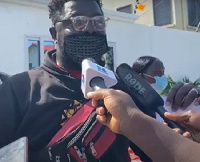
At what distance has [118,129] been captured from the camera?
130 centimetres

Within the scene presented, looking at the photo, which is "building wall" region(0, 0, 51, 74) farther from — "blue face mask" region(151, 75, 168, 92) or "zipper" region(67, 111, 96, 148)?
"zipper" region(67, 111, 96, 148)

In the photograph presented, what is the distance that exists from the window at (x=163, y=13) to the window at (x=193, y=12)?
73cm

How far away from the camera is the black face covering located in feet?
7.11

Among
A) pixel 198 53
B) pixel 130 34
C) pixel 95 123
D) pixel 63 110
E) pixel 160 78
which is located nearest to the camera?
pixel 95 123

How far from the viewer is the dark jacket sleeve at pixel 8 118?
1989mm

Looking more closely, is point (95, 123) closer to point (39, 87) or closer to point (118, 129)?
point (39, 87)

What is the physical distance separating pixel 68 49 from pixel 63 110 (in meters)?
0.35

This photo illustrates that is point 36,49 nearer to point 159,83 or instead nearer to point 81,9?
point 159,83

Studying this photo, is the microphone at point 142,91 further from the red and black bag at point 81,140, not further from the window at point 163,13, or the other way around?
the window at point 163,13

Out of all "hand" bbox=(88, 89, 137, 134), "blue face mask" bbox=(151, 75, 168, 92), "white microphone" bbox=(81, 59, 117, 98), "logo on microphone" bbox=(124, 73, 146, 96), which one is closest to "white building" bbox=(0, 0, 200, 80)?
"blue face mask" bbox=(151, 75, 168, 92)

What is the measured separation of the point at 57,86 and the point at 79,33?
0.31m

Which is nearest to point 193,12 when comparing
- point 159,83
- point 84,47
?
point 159,83

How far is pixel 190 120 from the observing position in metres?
1.61

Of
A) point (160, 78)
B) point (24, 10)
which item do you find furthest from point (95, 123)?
point (24, 10)
